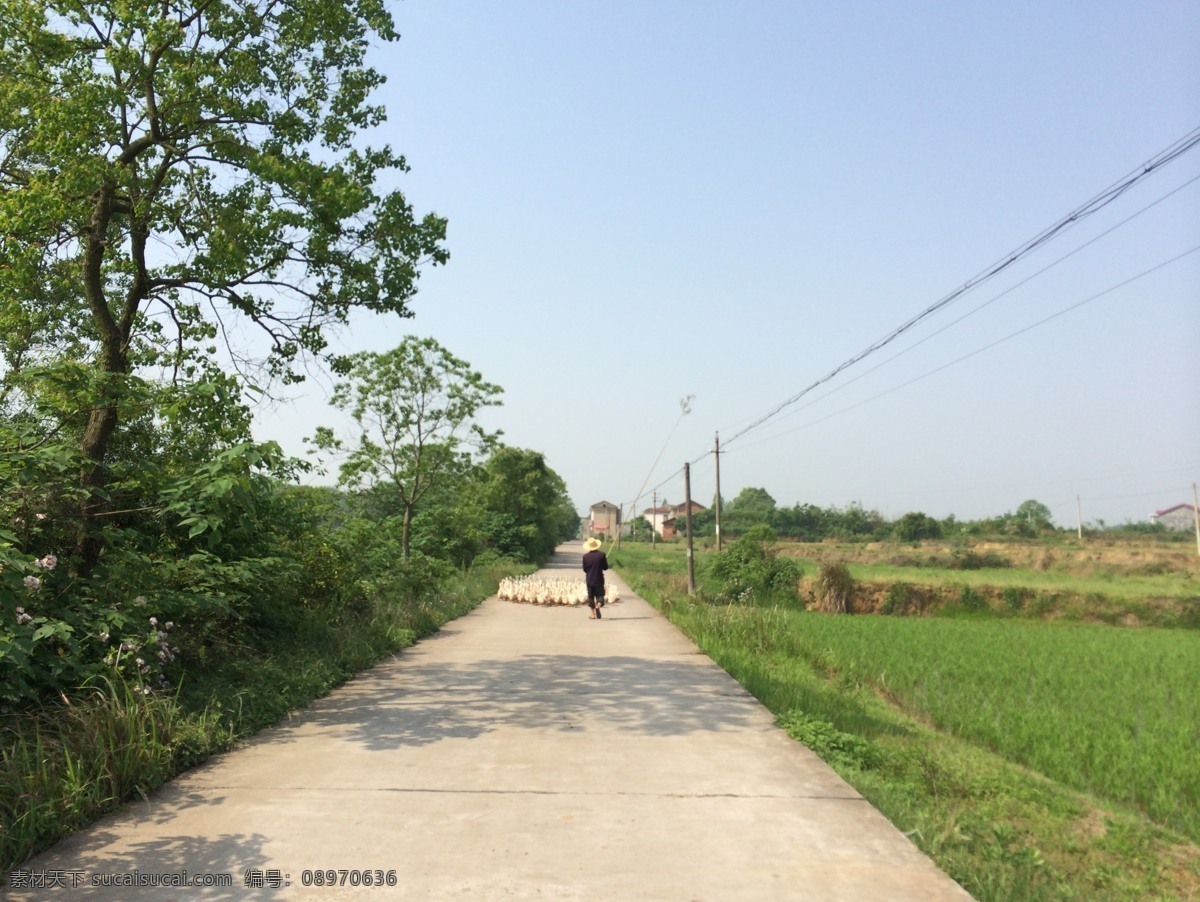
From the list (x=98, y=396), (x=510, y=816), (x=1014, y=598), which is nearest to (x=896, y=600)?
(x=1014, y=598)

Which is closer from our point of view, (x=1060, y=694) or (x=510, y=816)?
(x=510, y=816)

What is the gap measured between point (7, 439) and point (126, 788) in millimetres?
3038

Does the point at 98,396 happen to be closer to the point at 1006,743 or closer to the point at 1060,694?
the point at 1006,743

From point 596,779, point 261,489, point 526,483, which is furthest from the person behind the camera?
point 526,483

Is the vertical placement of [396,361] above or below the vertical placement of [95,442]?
above

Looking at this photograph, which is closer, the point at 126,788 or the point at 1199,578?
the point at 126,788

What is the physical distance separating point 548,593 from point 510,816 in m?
16.5

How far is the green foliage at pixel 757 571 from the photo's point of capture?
2670cm

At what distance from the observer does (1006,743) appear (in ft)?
27.6

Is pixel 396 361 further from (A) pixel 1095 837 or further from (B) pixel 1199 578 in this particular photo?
(B) pixel 1199 578

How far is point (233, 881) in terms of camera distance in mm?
3750

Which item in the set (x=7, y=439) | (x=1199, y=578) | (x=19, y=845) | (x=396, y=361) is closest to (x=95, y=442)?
(x=7, y=439)

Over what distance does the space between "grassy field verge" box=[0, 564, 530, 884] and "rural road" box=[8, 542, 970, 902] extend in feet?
0.50

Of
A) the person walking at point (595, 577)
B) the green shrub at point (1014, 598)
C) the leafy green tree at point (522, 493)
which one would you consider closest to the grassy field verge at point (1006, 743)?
the person walking at point (595, 577)
